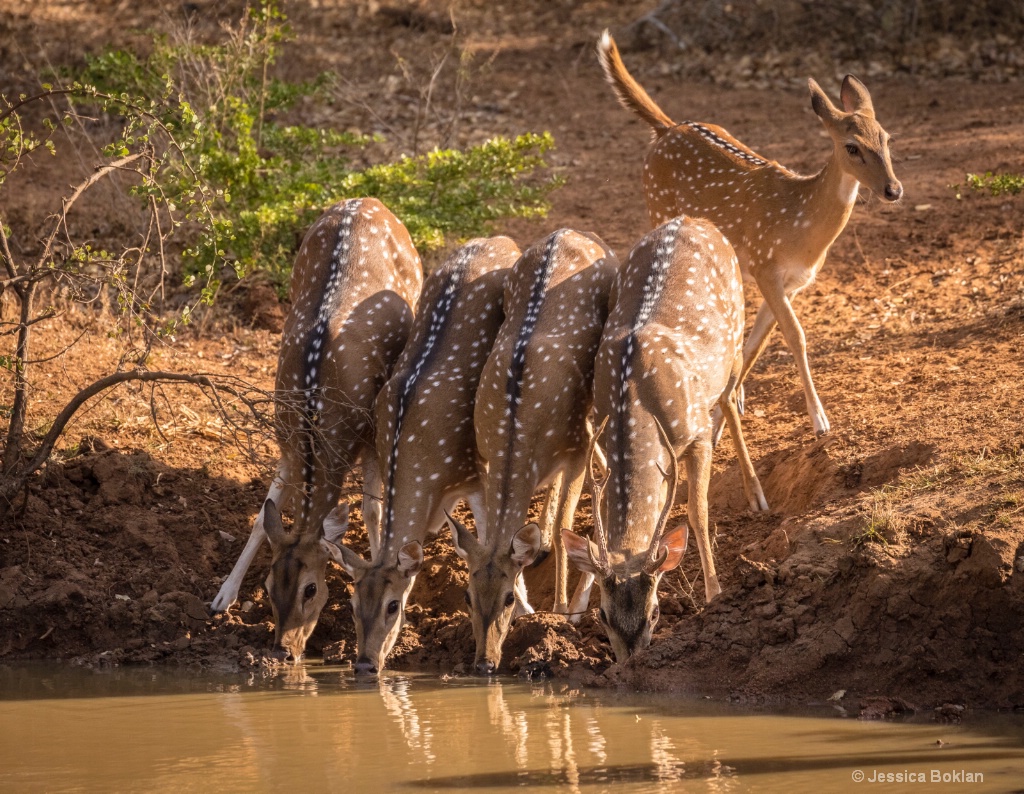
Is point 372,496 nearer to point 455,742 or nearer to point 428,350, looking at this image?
point 428,350

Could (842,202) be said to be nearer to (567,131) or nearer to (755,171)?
(755,171)

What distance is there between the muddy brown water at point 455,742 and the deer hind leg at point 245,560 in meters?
1.14

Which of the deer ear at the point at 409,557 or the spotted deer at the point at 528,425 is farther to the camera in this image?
the deer ear at the point at 409,557

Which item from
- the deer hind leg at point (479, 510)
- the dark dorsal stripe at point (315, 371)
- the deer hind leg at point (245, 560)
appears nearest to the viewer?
the deer hind leg at point (479, 510)

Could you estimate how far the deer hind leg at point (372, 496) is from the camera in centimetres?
908

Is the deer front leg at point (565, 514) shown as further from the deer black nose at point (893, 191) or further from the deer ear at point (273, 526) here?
the deer black nose at point (893, 191)

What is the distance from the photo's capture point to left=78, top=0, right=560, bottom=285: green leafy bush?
517 inches

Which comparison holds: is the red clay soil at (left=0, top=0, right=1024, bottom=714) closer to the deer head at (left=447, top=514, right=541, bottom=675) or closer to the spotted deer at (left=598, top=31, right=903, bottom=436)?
the deer head at (left=447, top=514, right=541, bottom=675)

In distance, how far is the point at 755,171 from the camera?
38.2 feet

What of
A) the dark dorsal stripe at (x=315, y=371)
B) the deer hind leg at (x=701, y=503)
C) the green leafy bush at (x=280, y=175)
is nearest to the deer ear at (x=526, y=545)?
the deer hind leg at (x=701, y=503)

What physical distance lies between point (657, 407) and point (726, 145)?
14.8 ft

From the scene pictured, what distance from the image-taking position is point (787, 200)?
1108 cm

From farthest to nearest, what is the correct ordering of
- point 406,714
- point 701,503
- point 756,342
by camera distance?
point 756,342, point 701,503, point 406,714

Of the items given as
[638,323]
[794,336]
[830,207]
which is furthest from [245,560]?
[830,207]
